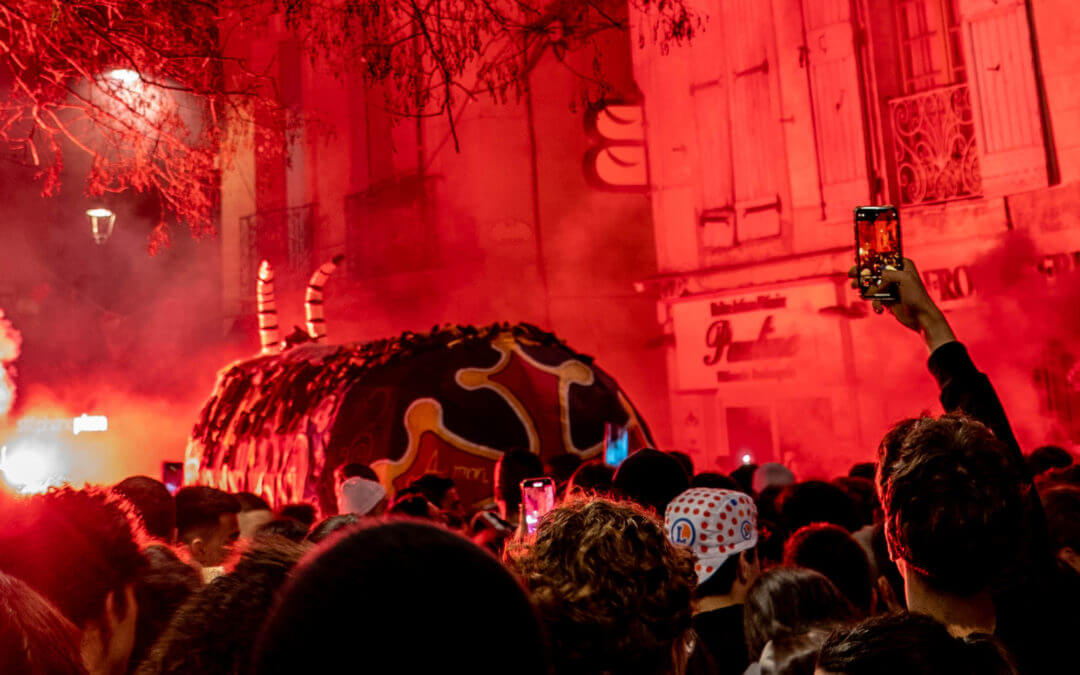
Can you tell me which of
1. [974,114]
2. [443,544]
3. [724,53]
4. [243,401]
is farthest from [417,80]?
[724,53]

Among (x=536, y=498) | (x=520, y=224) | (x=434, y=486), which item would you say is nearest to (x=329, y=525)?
(x=536, y=498)

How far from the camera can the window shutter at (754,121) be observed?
46.9 ft

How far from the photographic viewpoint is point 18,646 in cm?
146

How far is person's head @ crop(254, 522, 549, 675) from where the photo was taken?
104 cm

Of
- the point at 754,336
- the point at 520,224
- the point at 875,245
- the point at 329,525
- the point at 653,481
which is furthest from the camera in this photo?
the point at 520,224

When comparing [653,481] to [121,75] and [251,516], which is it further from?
[121,75]

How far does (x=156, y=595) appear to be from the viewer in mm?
2486

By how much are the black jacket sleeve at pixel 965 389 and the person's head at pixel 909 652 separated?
78cm

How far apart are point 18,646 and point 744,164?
14182 millimetres

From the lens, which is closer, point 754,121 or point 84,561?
point 84,561

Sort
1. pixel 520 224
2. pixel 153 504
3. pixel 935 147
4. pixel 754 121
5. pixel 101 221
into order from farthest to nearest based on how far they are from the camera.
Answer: pixel 101 221, pixel 520 224, pixel 754 121, pixel 935 147, pixel 153 504

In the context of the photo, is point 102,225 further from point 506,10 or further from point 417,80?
point 417,80

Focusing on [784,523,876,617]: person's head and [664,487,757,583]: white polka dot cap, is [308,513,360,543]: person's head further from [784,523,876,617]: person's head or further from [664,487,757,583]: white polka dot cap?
[784,523,876,617]: person's head

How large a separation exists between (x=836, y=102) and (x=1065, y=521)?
11.1 m
